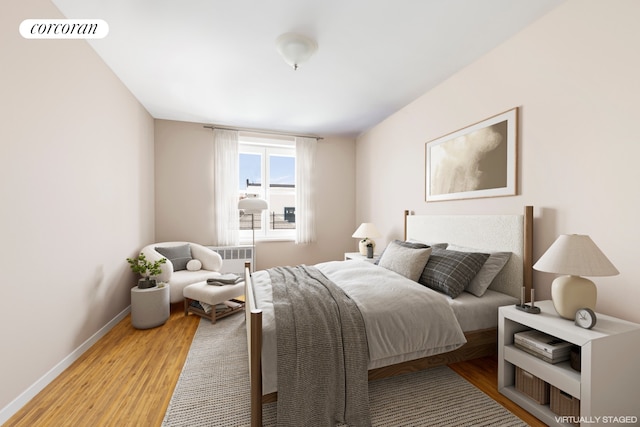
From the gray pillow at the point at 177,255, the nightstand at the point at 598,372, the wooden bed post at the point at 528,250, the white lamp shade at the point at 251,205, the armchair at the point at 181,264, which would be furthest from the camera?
the white lamp shade at the point at 251,205

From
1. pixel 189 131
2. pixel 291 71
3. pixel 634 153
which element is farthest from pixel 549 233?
pixel 189 131

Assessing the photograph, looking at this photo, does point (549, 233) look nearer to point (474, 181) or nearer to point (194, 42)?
point (474, 181)

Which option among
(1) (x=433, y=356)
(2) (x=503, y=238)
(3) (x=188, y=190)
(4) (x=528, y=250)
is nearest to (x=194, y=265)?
(3) (x=188, y=190)

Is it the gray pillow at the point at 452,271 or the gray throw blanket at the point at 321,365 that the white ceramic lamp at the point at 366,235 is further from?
the gray throw blanket at the point at 321,365

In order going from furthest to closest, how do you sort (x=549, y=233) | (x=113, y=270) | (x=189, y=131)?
(x=189, y=131), (x=113, y=270), (x=549, y=233)

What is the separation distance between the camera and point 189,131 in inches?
164

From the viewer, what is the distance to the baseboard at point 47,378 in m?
1.52

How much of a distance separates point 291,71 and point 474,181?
219 centimetres

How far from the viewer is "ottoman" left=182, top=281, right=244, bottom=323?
285 cm

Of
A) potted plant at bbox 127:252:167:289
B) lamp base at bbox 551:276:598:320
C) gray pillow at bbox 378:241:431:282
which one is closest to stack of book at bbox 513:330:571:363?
lamp base at bbox 551:276:598:320

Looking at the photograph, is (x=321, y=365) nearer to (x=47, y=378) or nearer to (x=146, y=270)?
(x=47, y=378)

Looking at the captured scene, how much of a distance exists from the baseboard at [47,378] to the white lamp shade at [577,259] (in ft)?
10.7

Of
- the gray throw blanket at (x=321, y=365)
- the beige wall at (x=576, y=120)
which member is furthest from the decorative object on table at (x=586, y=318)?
the gray throw blanket at (x=321, y=365)

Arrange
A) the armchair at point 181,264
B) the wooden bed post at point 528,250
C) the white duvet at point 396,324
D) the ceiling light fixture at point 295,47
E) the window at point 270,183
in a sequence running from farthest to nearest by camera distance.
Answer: the window at point 270,183 → the armchair at point 181,264 → the ceiling light fixture at point 295,47 → the wooden bed post at point 528,250 → the white duvet at point 396,324
